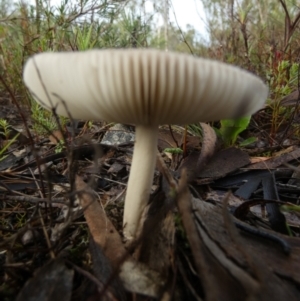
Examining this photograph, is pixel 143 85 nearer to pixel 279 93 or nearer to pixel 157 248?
pixel 157 248

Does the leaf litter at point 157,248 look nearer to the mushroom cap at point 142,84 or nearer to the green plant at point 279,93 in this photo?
the mushroom cap at point 142,84

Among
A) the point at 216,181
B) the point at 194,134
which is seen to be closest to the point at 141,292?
the point at 216,181

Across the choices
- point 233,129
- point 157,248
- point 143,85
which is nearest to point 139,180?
point 157,248

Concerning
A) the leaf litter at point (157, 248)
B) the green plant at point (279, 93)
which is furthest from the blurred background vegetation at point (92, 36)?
the leaf litter at point (157, 248)

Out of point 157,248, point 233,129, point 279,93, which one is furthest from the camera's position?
point 279,93

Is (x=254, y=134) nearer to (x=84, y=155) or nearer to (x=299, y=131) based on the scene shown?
(x=299, y=131)

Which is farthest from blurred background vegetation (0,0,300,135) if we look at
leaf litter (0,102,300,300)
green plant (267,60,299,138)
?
leaf litter (0,102,300,300)

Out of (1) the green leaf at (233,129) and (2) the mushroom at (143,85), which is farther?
(1) the green leaf at (233,129)

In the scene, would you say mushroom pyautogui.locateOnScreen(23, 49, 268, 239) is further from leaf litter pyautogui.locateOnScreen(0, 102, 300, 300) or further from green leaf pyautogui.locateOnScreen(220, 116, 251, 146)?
green leaf pyautogui.locateOnScreen(220, 116, 251, 146)
